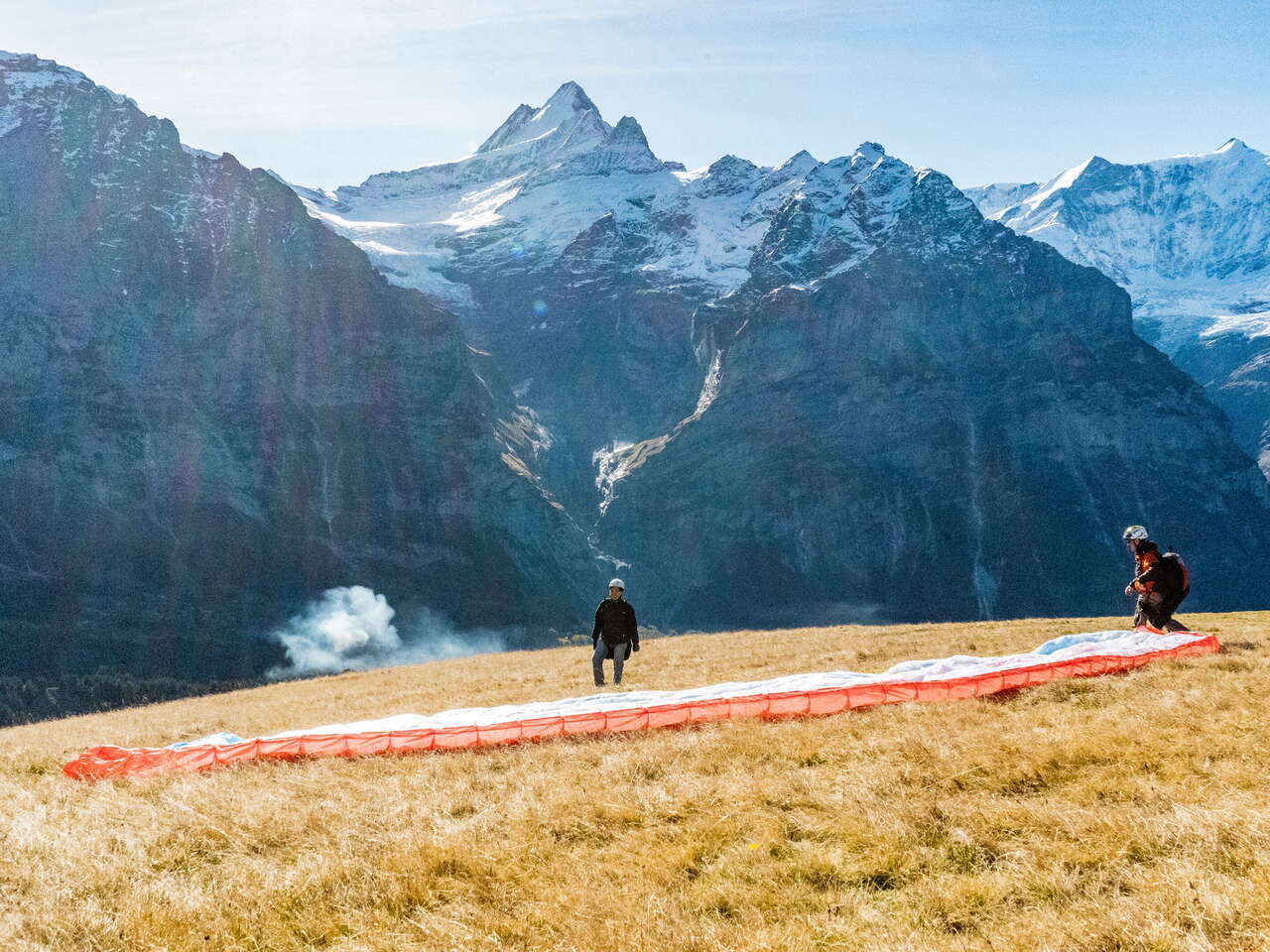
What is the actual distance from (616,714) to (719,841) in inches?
238

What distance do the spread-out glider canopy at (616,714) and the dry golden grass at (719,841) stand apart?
0.74 meters

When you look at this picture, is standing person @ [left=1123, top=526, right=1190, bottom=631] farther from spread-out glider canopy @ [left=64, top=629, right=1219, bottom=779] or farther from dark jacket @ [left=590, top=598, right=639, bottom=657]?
dark jacket @ [left=590, top=598, right=639, bottom=657]

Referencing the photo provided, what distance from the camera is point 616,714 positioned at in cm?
1384

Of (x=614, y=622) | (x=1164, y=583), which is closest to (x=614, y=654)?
(x=614, y=622)

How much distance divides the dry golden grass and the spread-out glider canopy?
Answer: 0.74 metres

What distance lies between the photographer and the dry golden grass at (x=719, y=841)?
6223 millimetres

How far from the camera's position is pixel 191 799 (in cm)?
1006

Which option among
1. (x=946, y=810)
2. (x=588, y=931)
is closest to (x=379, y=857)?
(x=588, y=931)

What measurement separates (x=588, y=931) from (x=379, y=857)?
2.58m

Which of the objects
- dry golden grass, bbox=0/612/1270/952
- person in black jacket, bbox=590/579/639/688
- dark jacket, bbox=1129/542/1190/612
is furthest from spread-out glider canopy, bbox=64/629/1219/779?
person in black jacket, bbox=590/579/639/688

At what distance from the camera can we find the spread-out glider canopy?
13.0 m

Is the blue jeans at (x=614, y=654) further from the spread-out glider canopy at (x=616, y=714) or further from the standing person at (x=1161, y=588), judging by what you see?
the standing person at (x=1161, y=588)

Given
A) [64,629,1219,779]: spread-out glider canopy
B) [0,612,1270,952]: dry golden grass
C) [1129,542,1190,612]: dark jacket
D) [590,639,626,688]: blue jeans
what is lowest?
[590,639,626,688]: blue jeans

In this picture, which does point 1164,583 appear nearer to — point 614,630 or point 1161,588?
point 1161,588
